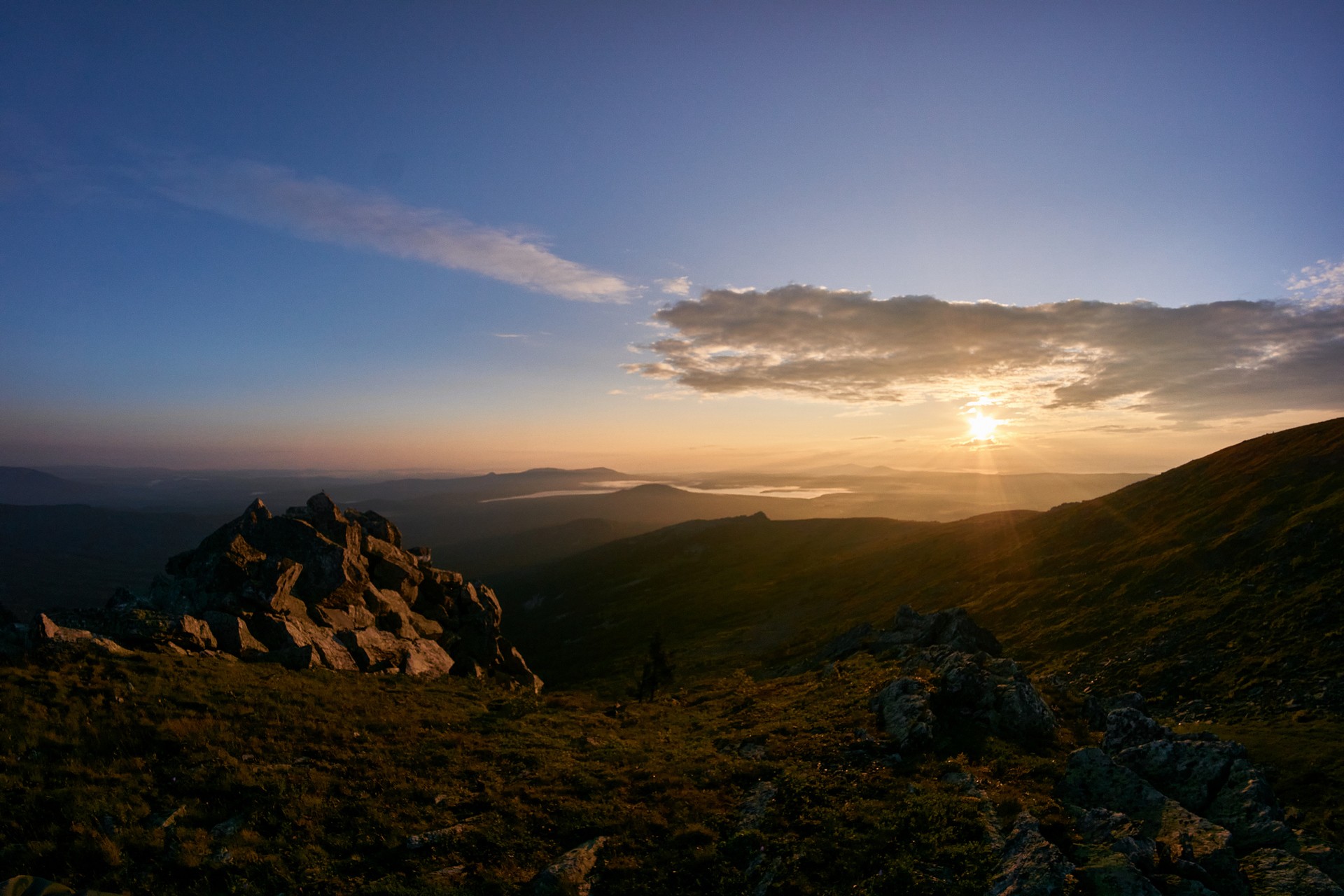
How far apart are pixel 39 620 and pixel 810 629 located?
90.4 m

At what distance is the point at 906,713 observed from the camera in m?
27.6

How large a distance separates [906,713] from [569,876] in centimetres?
1837

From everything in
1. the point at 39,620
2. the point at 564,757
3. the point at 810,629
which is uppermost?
the point at 39,620

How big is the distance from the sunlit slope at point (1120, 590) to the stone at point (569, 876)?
44353mm

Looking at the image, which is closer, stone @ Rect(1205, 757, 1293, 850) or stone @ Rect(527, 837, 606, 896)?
stone @ Rect(527, 837, 606, 896)

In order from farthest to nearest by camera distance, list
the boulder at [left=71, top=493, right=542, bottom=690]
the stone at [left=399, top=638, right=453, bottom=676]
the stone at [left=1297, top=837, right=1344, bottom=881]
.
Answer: the stone at [left=399, top=638, right=453, bottom=676], the boulder at [left=71, top=493, right=542, bottom=690], the stone at [left=1297, top=837, right=1344, bottom=881]

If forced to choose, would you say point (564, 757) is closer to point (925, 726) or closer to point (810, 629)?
point (925, 726)

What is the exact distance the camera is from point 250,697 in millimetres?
26328

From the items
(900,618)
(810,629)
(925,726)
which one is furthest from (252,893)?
(810,629)

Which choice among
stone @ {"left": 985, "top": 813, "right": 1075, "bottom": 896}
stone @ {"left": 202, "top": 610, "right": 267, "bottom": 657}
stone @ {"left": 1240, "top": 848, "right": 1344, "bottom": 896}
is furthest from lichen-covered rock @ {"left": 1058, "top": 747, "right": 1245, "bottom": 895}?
stone @ {"left": 202, "top": 610, "right": 267, "bottom": 657}

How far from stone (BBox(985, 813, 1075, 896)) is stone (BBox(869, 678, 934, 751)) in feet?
27.9

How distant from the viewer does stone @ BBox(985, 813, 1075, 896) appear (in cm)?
1425

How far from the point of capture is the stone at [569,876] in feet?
51.2

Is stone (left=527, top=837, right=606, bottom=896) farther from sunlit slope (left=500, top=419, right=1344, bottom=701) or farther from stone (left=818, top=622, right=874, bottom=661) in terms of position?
sunlit slope (left=500, top=419, right=1344, bottom=701)
